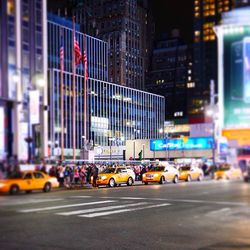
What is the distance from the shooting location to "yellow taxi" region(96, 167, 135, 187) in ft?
8.37

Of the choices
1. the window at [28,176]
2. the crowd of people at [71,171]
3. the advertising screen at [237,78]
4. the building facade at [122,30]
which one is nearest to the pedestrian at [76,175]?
the crowd of people at [71,171]

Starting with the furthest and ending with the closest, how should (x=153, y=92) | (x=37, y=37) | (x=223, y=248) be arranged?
(x=223, y=248) < (x=153, y=92) < (x=37, y=37)

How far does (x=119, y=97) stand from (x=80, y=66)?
0.26 meters

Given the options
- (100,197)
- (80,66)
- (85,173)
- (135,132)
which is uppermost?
(80,66)

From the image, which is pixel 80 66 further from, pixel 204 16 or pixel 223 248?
pixel 223 248

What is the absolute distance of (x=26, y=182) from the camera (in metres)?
2.00

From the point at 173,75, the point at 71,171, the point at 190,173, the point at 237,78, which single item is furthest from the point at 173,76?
the point at 71,171

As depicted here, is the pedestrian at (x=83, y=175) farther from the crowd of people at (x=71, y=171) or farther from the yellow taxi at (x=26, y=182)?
the yellow taxi at (x=26, y=182)

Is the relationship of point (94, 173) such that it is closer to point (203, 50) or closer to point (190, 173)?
point (190, 173)

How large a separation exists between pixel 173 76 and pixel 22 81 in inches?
46.9

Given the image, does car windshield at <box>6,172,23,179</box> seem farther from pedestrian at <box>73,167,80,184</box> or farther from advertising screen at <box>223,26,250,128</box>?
advertising screen at <box>223,26,250,128</box>

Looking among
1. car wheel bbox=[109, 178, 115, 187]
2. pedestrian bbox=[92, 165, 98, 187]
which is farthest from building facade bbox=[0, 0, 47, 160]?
car wheel bbox=[109, 178, 115, 187]

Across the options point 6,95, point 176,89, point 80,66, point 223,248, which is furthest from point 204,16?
point 223,248

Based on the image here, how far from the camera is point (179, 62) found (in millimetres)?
Answer: 2744
